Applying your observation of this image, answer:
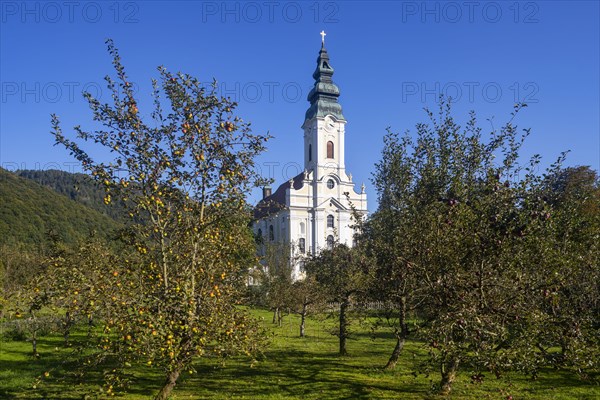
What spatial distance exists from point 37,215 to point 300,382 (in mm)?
Answer: 109203

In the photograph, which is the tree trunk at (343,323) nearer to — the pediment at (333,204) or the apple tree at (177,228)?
the apple tree at (177,228)

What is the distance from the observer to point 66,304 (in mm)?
9789

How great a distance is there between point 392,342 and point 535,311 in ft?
66.3

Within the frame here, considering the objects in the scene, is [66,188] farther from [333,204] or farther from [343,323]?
[343,323]

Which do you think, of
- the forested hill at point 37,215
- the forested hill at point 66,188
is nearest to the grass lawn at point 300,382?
the forested hill at point 37,215

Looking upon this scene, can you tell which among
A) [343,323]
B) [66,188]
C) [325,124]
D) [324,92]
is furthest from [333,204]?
[66,188]

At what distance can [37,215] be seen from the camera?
357 ft

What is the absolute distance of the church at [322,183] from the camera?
8312cm

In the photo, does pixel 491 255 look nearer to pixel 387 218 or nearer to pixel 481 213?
pixel 481 213

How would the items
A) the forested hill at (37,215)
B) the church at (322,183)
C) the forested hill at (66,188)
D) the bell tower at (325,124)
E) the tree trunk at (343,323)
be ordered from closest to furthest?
the tree trunk at (343,323) < the church at (322,183) < the bell tower at (325,124) < the forested hill at (37,215) < the forested hill at (66,188)

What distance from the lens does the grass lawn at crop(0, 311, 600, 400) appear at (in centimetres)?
1482

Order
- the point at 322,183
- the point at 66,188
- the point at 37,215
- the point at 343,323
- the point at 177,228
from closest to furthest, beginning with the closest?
the point at 177,228, the point at 343,323, the point at 322,183, the point at 37,215, the point at 66,188

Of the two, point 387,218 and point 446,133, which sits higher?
point 446,133

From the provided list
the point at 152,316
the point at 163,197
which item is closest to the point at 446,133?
the point at 163,197
